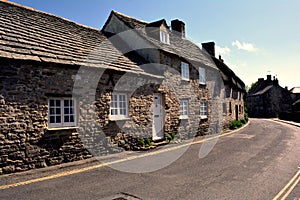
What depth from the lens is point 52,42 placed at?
32.3 ft

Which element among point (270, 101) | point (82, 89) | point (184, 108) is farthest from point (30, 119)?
point (270, 101)

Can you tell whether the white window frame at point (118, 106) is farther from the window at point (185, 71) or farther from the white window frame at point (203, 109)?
the white window frame at point (203, 109)

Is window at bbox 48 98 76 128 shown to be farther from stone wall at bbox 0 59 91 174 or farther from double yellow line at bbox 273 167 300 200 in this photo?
double yellow line at bbox 273 167 300 200

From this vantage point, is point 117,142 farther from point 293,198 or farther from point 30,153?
point 293,198


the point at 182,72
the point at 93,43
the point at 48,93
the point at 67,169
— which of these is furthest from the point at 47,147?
the point at 182,72

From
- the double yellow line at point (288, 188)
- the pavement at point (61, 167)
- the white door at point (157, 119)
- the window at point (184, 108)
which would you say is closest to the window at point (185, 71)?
the window at point (184, 108)

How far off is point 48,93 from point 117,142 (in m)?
3.76

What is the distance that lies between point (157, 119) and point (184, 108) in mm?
3322

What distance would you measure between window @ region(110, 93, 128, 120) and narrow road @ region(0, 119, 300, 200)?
8.12 ft

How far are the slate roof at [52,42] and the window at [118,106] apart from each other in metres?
1.30

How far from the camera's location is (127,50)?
1459 cm

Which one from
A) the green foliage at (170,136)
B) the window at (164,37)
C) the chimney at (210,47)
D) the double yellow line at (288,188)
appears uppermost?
the chimney at (210,47)

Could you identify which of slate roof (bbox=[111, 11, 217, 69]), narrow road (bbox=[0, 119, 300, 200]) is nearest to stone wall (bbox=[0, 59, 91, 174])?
narrow road (bbox=[0, 119, 300, 200])

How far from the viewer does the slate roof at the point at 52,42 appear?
8.27 metres
